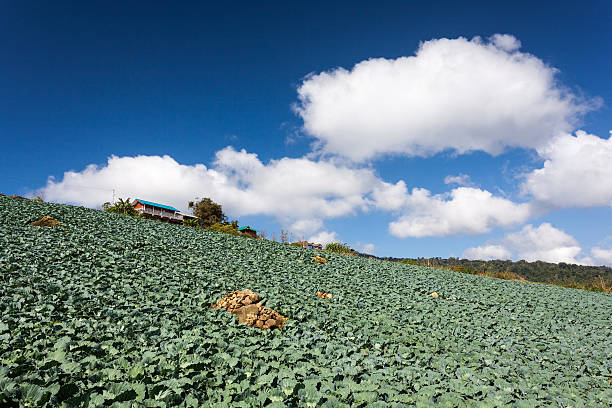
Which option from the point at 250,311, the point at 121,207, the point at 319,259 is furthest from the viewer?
the point at 121,207

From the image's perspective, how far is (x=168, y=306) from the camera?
818cm

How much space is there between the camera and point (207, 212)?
182 feet

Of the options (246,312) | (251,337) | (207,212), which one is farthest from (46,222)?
(207,212)

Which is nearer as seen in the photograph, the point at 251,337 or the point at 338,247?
the point at 251,337

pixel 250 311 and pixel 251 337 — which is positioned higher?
pixel 250 311

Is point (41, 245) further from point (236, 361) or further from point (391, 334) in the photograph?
point (391, 334)

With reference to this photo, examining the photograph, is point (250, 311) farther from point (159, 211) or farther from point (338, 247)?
point (159, 211)

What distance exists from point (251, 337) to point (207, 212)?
51350 mm

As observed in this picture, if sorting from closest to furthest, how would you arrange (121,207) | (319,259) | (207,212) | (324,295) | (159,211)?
(324,295) → (319,259) → (121,207) → (159,211) → (207,212)

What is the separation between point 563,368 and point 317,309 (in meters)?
6.50

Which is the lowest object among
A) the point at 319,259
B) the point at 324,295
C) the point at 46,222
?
the point at 324,295

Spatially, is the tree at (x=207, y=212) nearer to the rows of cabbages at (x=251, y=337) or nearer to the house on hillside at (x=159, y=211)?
the house on hillside at (x=159, y=211)

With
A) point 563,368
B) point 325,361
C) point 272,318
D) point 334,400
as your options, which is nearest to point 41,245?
point 272,318

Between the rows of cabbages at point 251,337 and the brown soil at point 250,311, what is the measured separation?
29 centimetres
